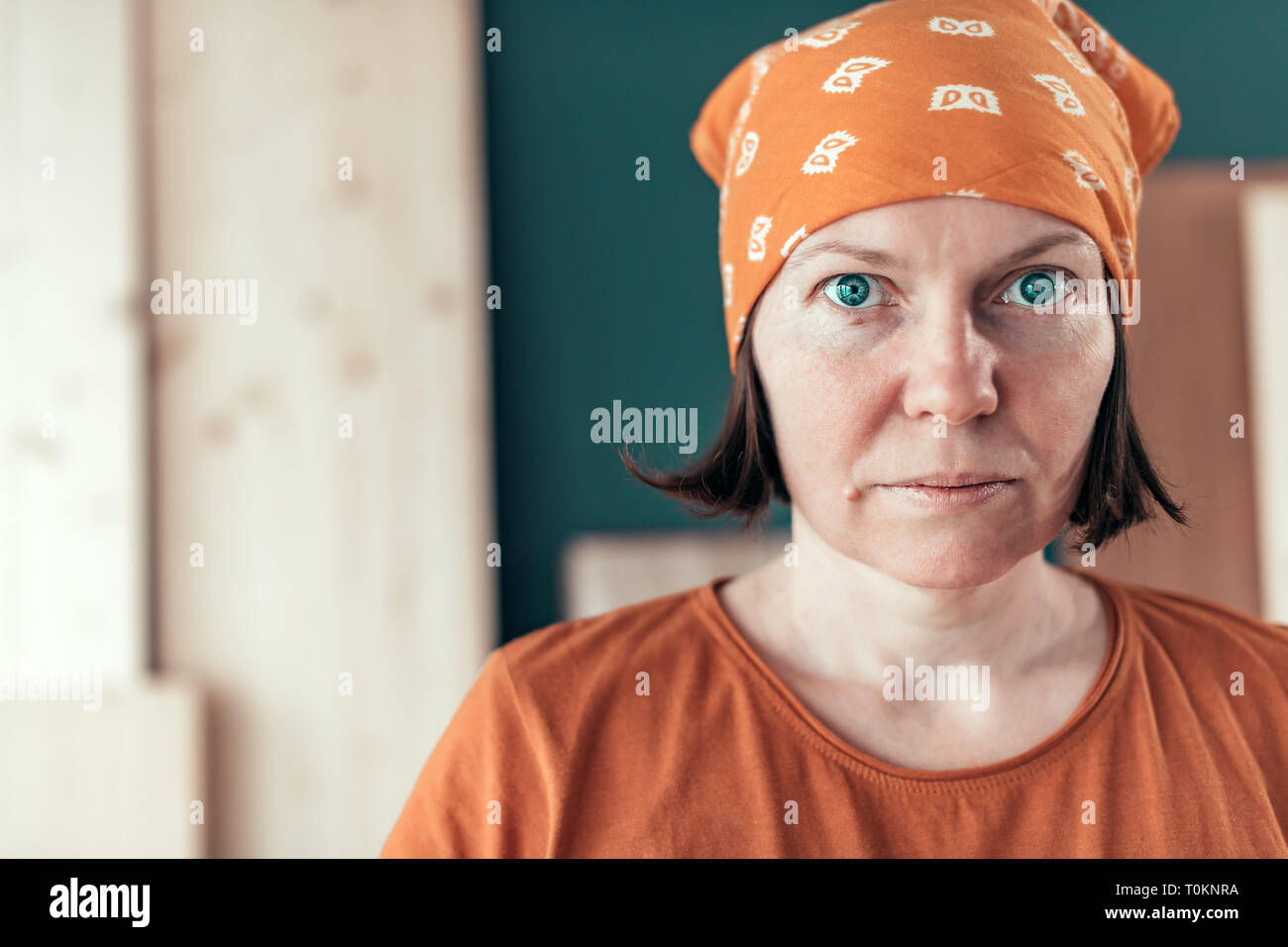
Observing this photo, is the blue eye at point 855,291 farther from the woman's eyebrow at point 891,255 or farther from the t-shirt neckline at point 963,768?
the t-shirt neckline at point 963,768

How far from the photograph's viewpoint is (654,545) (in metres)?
1.90

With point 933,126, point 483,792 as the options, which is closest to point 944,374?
point 933,126

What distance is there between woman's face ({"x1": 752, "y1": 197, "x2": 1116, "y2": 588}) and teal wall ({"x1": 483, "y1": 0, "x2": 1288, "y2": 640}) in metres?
1.03

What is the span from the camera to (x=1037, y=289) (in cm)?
88

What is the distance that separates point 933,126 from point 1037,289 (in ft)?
0.57

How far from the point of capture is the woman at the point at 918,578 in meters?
0.88

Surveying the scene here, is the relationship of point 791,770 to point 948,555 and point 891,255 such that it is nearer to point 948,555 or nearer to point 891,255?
point 948,555

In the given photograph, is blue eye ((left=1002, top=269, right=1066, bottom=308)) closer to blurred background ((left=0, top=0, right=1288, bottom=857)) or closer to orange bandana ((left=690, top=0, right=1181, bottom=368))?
orange bandana ((left=690, top=0, right=1181, bottom=368))

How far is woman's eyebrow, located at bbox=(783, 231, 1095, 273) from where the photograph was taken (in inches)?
34.3
